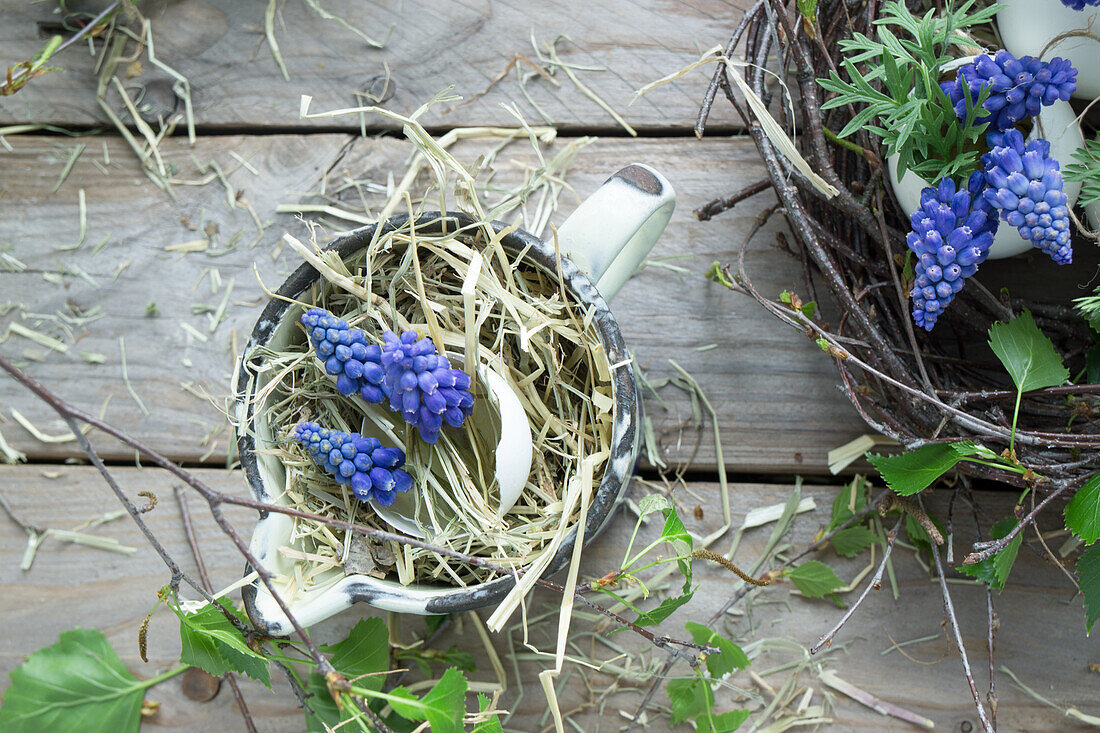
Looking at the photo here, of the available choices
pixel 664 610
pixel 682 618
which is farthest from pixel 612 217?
pixel 682 618

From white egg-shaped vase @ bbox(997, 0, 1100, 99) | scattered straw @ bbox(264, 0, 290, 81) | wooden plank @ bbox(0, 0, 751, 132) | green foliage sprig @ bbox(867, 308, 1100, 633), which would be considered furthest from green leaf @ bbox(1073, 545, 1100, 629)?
scattered straw @ bbox(264, 0, 290, 81)

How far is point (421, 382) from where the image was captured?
1.82 feet

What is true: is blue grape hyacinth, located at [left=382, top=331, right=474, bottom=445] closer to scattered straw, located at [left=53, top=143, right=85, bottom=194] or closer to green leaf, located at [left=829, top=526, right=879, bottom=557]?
green leaf, located at [left=829, top=526, right=879, bottom=557]

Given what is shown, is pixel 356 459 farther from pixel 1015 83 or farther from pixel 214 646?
pixel 1015 83

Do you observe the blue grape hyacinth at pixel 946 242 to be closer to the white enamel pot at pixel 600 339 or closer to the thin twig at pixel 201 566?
the white enamel pot at pixel 600 339

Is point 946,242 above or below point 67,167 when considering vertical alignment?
above

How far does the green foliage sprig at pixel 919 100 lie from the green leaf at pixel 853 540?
1.11 feet

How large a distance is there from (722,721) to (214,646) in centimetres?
44

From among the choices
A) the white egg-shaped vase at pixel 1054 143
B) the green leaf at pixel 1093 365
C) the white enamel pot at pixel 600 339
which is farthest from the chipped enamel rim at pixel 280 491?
the green leaf at pixel 1093 365

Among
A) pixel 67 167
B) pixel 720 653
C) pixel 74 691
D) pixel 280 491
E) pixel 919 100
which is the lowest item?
pixel 74 691

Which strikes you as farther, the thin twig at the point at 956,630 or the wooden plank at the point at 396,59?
the wooden plank at the point at 396,59

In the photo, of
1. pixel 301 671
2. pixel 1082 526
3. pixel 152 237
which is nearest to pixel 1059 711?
pixel 1082 526

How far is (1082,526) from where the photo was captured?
0.59 meters

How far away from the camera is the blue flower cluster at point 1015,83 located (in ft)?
1.77
